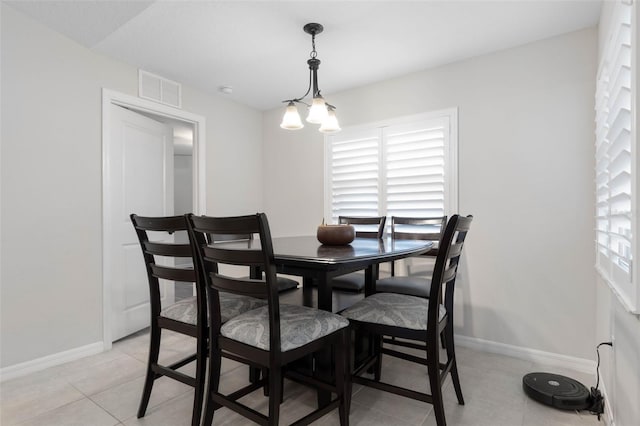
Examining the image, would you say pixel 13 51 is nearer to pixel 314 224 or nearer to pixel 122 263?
pixel 122 263

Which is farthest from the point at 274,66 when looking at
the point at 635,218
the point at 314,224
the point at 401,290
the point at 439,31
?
the point at 635,218

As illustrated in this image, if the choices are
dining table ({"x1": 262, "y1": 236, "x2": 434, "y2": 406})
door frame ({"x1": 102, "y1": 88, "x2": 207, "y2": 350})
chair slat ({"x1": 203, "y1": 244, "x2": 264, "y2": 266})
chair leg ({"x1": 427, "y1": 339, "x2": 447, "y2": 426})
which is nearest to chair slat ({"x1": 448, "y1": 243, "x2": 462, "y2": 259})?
dining table ({"x1": 262, "y1": 236, "x2": 434, "y2": 406})

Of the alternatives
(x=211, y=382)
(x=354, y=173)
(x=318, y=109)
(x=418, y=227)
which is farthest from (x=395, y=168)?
(x=211, y=382)

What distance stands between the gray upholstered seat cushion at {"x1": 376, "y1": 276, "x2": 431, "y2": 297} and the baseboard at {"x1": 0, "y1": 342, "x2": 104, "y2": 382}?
2300 millimetres

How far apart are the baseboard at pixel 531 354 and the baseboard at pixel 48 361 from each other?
2986 millimetres

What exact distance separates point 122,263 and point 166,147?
49.4 inches

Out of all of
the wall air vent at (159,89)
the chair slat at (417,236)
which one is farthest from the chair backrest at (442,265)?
the wall air vent at (159,89)

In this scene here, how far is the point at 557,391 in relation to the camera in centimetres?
192

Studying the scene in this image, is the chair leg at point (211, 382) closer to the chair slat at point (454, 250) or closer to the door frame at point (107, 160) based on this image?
the chair slat at point (454, 250)

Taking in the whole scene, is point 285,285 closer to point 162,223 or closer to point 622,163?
point 162,223

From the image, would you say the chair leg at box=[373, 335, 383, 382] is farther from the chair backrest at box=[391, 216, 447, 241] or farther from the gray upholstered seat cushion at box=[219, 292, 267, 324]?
the chair backrest at box=[391, 216, 447, 241]

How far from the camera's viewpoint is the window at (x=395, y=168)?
9.86 feet

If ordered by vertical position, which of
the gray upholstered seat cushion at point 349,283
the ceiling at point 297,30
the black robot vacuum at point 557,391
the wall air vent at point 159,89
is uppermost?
the ceiling at point 297,30

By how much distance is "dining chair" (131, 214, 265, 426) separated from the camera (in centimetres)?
161
